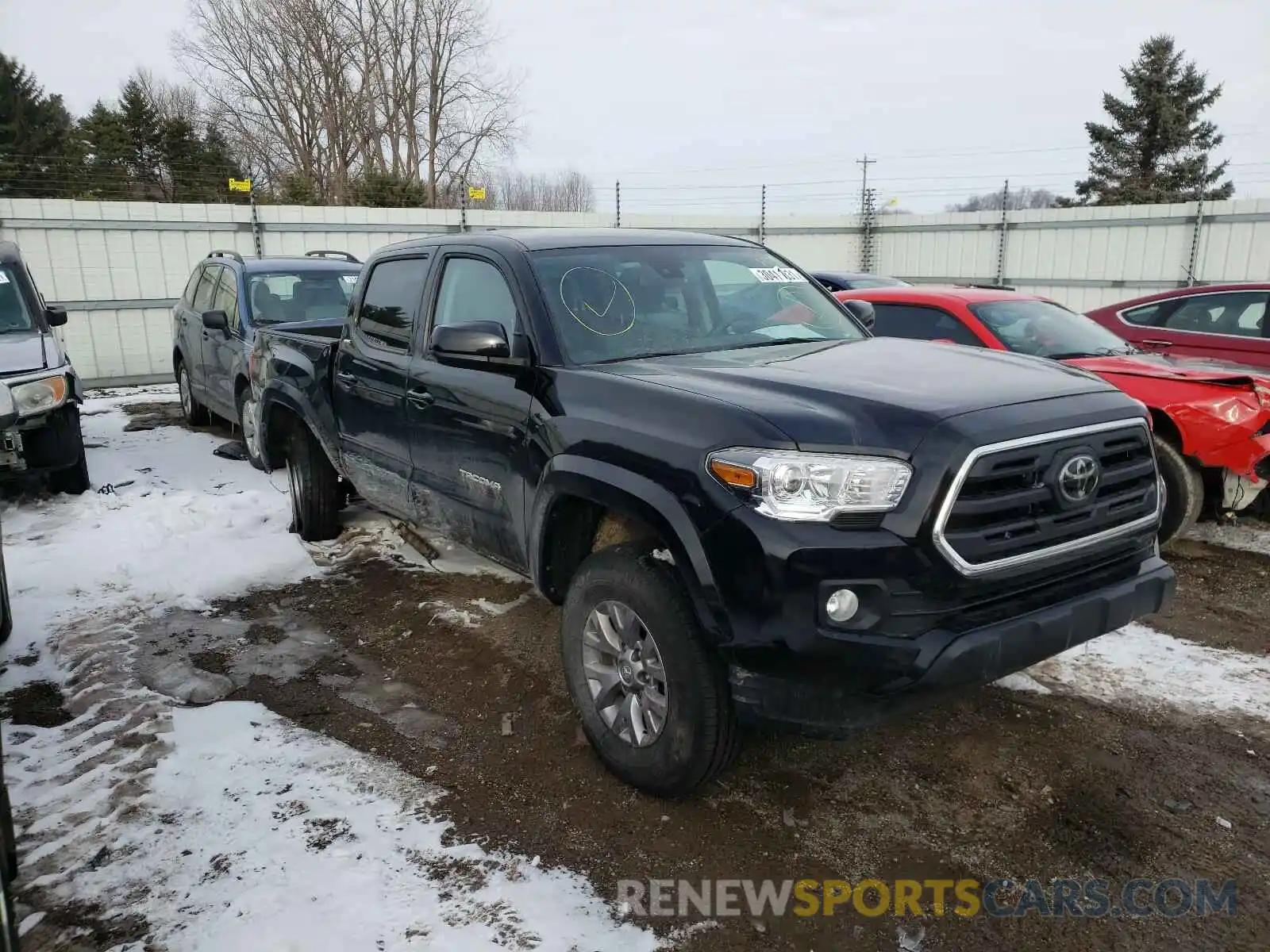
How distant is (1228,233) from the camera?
48.4ft

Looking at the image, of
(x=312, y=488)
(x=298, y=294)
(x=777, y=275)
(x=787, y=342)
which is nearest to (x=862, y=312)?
(x=777, y=275)

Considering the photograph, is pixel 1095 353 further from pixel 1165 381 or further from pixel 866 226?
pixel 866 226

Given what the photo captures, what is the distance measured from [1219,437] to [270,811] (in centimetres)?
533

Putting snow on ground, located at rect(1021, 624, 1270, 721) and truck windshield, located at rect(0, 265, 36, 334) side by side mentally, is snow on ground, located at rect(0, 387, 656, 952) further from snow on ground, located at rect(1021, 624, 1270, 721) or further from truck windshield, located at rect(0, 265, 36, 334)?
truck windshield, located at rect(0, 265, 36, 334)

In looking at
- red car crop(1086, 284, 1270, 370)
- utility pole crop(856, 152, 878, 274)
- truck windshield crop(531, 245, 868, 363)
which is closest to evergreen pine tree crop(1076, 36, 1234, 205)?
utility pole crop(856, 152, 878, 274)

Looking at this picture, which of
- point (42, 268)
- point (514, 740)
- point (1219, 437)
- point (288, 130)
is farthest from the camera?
point (288, 130)

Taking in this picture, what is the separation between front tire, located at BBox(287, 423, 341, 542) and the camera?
5.90 metres

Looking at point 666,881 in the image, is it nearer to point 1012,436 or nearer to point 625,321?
point 1012,436

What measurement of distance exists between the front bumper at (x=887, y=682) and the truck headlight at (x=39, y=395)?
6130 mm

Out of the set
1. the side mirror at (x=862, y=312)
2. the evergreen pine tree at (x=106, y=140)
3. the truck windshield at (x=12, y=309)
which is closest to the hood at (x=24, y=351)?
→ the truck windshield at (x=12, y=309)

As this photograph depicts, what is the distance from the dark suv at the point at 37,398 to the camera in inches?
258

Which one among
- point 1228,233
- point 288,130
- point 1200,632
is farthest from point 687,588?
point 288,130

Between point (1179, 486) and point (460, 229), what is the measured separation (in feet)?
42.6

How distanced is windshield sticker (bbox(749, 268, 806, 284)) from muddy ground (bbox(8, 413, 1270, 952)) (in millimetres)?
2068
